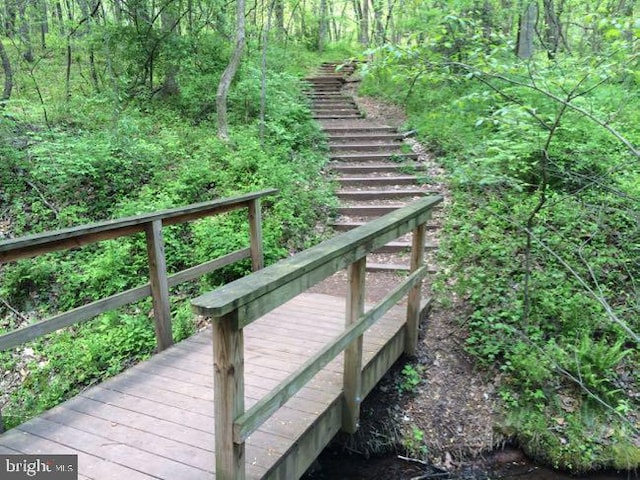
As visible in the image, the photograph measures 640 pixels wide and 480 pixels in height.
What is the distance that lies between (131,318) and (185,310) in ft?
2.12

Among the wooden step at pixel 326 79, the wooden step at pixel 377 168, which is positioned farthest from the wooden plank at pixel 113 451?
the wooden step at pixel 326 79

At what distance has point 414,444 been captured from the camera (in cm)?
415

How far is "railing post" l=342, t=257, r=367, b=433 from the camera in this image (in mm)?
3330

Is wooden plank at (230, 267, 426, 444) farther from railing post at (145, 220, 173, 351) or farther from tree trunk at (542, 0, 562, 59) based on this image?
tree trunk at (542, 0, 562, 59)

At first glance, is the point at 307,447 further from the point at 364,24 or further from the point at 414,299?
the point at 364,24

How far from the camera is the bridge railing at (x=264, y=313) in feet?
6.71

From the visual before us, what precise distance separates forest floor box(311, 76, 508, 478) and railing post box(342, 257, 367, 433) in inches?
22.1

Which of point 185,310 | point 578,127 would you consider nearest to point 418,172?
point 578,127

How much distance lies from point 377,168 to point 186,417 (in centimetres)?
734

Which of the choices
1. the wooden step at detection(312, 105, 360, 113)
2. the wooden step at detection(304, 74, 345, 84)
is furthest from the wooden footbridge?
the wooden step at detection(304, 74, 345, 84)

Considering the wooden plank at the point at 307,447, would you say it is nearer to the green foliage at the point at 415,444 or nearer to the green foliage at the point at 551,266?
the green foliage at the point at 415,444

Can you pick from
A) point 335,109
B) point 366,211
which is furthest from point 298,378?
point 335,109

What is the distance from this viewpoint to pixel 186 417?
305 cm

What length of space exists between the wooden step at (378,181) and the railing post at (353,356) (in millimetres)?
5776
